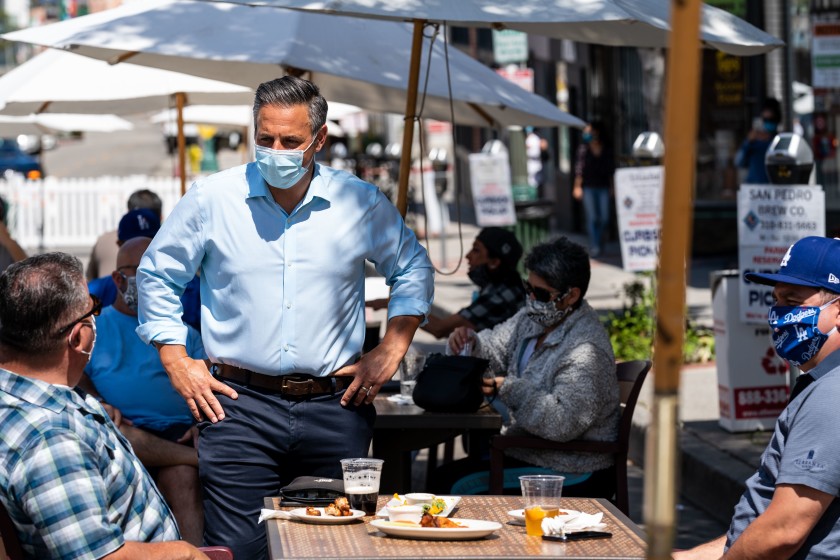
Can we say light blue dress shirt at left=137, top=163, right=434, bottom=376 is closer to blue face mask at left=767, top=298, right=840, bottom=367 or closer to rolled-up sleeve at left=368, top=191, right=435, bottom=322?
rolled-up sleeve at left=368, top=191, right=435, bottom=322

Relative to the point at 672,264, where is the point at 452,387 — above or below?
below

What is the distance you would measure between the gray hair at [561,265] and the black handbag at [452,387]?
418 mm

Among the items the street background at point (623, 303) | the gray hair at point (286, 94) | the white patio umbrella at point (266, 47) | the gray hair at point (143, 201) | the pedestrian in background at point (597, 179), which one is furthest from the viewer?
the pedestrian in background at point (597, 179)

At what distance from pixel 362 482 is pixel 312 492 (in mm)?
192

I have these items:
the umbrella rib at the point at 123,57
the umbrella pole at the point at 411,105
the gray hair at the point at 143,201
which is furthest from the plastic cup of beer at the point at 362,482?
the gray hair at the point at 143,201

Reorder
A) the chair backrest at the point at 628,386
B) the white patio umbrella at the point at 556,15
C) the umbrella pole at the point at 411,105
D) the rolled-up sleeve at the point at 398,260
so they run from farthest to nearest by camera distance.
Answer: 1. the umbrella pole at the point at 411,105
2. the chair backrest at the point at 628,386
3. the white patio umbrella at the point at 556,15
4. the rolled-up sleeve at the point at 398,260

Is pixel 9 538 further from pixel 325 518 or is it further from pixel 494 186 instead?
pixel 494 186

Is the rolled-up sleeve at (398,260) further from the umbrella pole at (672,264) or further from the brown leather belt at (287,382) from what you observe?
the umbrella pole at (672,264)

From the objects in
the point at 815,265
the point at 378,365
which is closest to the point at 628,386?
the point at 378,365

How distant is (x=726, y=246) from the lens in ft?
63.9

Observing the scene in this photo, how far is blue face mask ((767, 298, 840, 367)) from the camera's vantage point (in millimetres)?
3602

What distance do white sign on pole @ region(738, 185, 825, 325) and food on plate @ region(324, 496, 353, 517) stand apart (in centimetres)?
460

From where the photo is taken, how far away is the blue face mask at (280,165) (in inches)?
162

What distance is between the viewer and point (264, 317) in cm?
414
